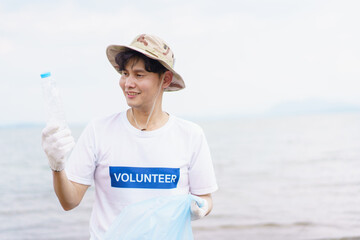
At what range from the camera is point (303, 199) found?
962 centimetres

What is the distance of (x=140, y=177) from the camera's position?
232 cm

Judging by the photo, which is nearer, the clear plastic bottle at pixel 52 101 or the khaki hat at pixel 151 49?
the clear plastic bottle at pixel 52 101

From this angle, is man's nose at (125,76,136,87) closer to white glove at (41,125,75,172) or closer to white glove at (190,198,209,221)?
white glove at (41,125,75,172)

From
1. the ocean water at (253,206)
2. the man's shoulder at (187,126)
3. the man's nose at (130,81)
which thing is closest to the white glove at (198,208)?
the man's shoulder at (187,126)

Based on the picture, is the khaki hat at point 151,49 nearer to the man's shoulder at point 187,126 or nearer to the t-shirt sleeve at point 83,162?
the man's shoulder at point 187,126

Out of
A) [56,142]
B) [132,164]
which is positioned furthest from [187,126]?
[56,142]

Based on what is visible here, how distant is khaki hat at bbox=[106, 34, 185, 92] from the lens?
2314mm

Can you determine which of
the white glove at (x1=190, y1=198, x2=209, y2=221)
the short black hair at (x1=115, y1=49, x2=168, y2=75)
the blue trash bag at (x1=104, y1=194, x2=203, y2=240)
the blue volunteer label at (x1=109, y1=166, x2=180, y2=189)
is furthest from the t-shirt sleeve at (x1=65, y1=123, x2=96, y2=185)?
the white glove at (x1=190, y1=198, x2=209, y2=221)

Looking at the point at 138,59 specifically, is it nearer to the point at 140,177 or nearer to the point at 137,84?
the point at 137,84

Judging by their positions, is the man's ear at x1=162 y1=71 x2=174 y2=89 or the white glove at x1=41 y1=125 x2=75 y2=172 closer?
the white glove at x1=41 y1=125 x2=75 y2=172

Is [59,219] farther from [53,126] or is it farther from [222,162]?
[222,162]

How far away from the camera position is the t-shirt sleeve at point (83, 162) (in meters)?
2.31

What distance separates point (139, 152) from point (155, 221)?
0.37m

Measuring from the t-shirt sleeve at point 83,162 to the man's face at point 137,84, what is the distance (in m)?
0.28
